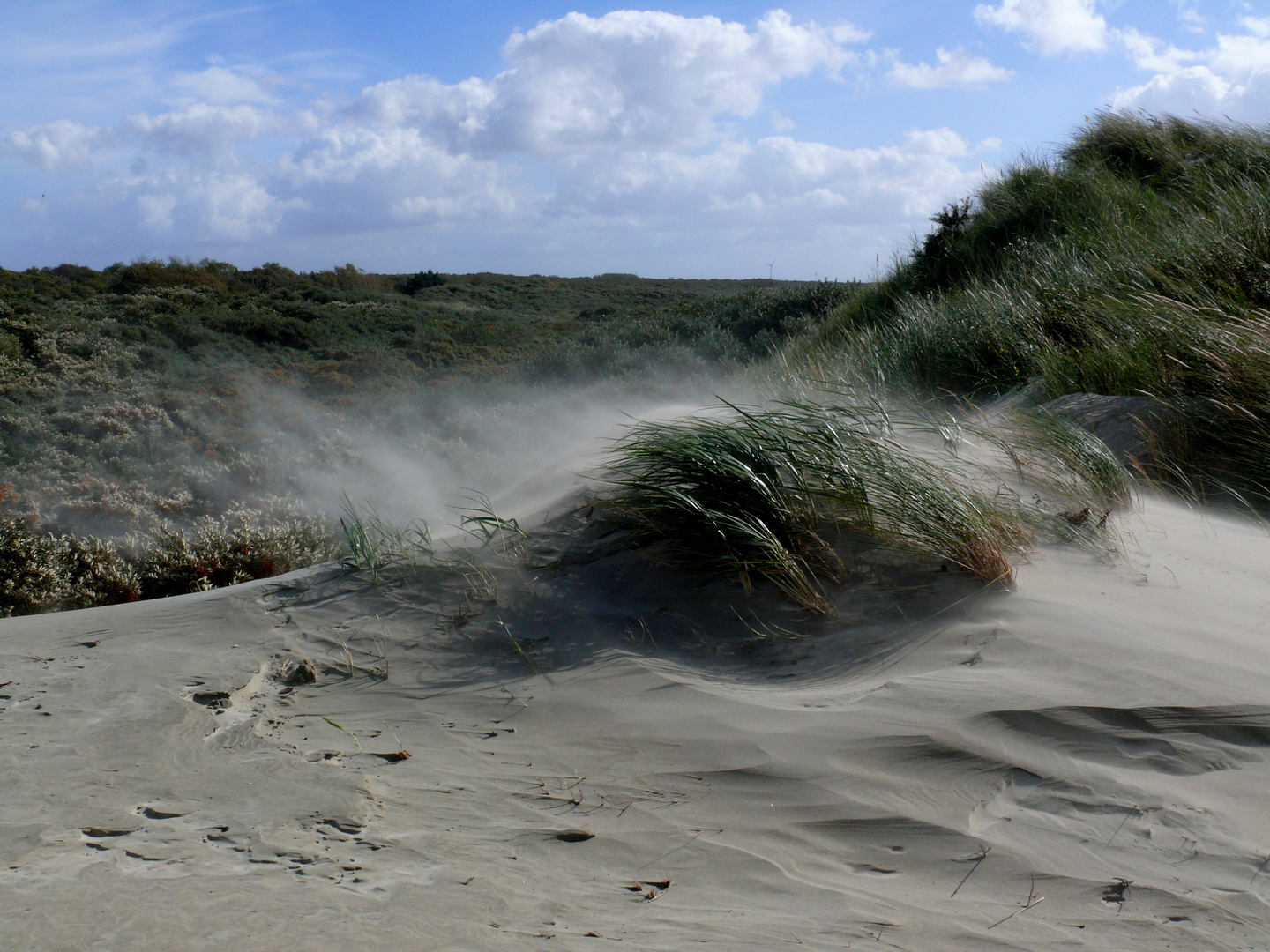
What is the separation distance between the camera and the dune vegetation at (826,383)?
3699 mm

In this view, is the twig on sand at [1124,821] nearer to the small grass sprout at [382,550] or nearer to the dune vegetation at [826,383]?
the dune vegetation at [826,383]

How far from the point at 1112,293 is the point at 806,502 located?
17.4ft

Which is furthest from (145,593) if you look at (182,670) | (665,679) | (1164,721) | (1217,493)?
(1217,493)

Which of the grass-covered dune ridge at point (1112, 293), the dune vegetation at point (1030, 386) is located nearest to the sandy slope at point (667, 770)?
the dune vegetation at point (1030, 386)

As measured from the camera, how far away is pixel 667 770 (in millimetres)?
2438

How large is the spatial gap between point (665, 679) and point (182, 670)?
1.99 m

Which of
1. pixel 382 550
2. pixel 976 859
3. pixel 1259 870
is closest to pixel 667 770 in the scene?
pixel 976 859

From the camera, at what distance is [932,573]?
3297mm

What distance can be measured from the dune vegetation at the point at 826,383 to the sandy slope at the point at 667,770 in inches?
16.0

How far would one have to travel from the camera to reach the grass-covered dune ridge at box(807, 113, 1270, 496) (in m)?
5.10

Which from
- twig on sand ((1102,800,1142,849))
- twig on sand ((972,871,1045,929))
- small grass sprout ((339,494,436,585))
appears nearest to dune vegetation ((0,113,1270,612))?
small grass sprout ((339,494,436,585))

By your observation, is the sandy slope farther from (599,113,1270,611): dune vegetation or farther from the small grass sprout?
the small grass sprout

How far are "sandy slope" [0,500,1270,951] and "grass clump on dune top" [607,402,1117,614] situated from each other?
0.48 feet

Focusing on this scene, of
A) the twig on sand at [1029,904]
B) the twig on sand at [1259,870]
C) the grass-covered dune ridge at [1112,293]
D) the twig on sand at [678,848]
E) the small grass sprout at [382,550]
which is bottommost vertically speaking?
the twig on sand at [678,848]
